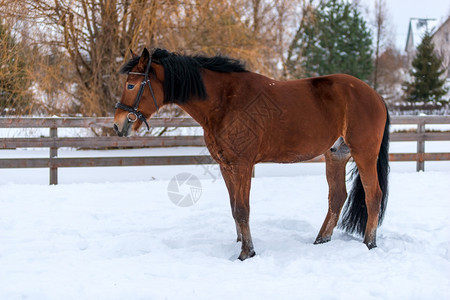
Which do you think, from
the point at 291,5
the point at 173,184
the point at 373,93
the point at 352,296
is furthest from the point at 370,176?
the point at 291,5

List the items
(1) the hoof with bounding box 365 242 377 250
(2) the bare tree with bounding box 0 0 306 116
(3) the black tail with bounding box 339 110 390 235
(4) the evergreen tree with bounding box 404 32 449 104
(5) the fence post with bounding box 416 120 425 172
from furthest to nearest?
(4) the evergreen tree with bounding box 404 32 449 104
(2) the bare tree with bounding box 0 0 306 116
(5) the fence post with bounding box 416 120 425 172
(3) the black tail with bounding box 339 110 390 235
(1) the hoof with bounding box 365 242 377 250

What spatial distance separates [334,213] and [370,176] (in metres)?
0.50

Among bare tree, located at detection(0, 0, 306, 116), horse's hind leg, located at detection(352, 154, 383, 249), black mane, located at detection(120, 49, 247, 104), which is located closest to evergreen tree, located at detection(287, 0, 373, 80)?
bare tree, located at detection(0, 0, 306, 116)

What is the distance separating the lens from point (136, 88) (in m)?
3.06

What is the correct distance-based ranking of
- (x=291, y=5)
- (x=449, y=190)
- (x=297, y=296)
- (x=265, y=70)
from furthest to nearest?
1. (x=291, y=5)
2. (x=265, y=70)
3. (x=449, y=190)
4. (x=297, y=296)

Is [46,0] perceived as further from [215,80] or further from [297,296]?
[297,296]

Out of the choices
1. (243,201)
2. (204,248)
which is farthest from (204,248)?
(243,201)

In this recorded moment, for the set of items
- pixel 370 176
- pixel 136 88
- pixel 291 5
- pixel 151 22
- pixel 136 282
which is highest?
pixel 291 5

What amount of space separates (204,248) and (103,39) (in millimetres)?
7071

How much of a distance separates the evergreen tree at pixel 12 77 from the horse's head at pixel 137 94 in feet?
18.3

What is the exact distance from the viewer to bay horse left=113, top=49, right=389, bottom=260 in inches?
122

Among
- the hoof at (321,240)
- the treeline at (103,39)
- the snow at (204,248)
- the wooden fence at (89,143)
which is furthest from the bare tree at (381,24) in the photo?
the hoof at (321,240)

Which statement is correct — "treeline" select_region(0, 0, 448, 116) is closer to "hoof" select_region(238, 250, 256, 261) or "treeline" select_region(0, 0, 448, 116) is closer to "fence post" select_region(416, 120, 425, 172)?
"fence post" select_region(416, 120, 425, 172)

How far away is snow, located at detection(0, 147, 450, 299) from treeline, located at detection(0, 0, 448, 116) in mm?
3380
